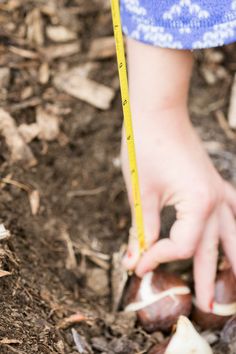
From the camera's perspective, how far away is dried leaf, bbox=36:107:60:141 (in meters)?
1.88

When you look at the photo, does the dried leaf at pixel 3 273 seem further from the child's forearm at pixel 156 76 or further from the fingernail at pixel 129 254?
the child's forearm at pixel 156 76

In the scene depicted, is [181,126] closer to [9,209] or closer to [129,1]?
[129,1]

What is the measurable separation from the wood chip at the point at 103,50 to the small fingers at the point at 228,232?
2.54 ft

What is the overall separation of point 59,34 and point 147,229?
0.85m

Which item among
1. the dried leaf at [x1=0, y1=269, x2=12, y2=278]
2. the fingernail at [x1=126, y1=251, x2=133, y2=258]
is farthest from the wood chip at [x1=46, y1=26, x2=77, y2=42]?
the dried leaf at [x1=0, y1=269, x2=12, y2=278]

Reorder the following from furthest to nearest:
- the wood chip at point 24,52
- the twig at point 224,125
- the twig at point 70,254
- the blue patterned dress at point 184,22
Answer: the twig at point 224,125
the wood chip at point 24,52
the twig at point 70,254
the blue patterned dress at point 184,22

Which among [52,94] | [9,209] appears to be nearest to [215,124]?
[52,94]

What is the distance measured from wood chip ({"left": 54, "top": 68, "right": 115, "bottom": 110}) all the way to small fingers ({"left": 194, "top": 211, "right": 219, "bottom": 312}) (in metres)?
0.64

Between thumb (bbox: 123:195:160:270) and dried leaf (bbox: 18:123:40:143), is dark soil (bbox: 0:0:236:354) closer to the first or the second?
dried leaf (bbox: 18:123:40:143)

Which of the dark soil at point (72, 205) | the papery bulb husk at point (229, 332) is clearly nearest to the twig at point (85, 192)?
the dark soil at point (72, 205)

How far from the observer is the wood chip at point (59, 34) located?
2073 mm

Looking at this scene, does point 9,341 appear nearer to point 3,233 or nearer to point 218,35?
point 3,233

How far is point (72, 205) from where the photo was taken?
1.85 m

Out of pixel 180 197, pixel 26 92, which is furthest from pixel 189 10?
pixel 26 92
